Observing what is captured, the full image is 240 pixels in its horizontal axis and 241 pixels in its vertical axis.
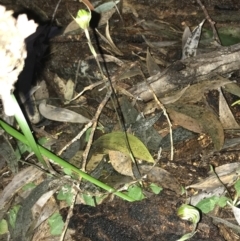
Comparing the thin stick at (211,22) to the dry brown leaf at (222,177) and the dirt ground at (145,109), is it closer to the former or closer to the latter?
the dirt ground at (145,109)

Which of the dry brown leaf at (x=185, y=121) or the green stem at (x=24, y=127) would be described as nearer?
the green stem at (x=24, y=127)

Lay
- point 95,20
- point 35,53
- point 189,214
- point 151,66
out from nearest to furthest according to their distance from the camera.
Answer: point 189,214
point 151,66
point 35,53
point 95,20

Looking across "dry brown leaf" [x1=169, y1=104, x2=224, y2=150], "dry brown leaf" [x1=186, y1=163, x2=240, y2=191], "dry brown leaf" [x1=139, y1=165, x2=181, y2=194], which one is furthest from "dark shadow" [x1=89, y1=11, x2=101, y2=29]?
"dry brown leaf" [x1=186, y1=163, x2=240, y2=191]

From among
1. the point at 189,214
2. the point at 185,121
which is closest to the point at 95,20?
the point at 185,121

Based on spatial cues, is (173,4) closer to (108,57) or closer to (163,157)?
(108,57)

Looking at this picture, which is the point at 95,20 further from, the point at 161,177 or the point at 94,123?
the point at 161,177

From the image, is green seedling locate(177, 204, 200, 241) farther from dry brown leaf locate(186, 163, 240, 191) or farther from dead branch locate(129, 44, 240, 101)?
dead branch locate(129, 44, 240, 101)

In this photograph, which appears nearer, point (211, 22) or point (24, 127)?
point (24, 127)

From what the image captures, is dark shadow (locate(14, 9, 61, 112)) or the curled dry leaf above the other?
dark shadow (locate(14, 9, 61, 112))

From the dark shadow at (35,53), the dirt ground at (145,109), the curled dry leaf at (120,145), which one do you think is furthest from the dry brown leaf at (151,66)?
the dark shadow at (35,53)
